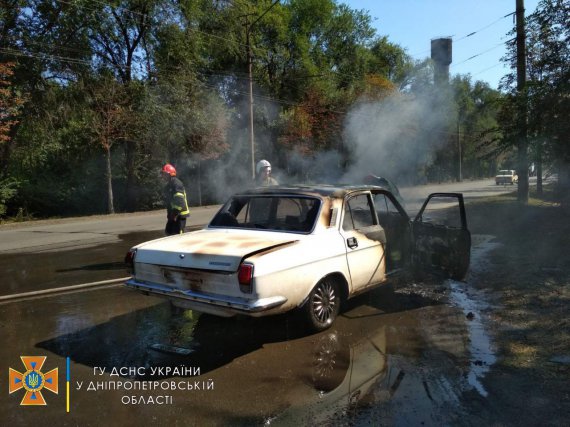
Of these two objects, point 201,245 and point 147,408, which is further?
point 201,245

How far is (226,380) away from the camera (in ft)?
11.3

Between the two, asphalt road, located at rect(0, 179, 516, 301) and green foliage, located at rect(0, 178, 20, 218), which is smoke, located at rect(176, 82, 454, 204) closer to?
green foliage, located at rect(0, 178, 20, 218)

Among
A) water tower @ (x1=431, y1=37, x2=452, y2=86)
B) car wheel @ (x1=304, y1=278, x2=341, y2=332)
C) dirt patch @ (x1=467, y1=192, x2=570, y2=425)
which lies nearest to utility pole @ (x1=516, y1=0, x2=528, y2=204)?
dirt patch @ (x1=467, y1=192, x2=570, y2=425)

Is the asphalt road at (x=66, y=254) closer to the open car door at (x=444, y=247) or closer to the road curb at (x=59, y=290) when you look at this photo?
the road curb at (x=59, y=290)

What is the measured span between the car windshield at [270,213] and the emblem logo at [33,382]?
2124mm

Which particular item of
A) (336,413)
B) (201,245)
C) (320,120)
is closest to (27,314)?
(201,245)

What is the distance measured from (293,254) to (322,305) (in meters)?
0.68

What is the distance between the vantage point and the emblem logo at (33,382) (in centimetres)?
322

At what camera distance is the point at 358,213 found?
5062mm

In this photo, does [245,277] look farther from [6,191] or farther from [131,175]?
[131,175]

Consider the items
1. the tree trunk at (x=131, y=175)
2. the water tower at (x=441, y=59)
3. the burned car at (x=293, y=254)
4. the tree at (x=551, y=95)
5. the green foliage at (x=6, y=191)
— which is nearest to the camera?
the burned car at (x=293, y=254)

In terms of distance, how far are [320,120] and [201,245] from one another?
24767 millimetres

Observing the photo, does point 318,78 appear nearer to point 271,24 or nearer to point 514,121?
point 271,24

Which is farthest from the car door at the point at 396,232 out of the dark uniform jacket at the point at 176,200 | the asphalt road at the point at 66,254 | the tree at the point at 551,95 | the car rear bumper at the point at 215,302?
the tree at the point at 551,95
